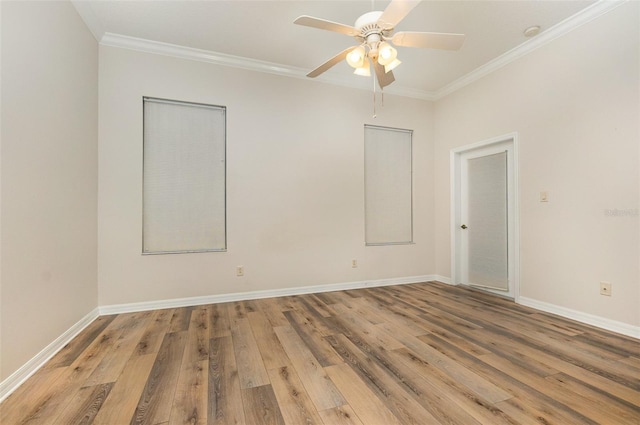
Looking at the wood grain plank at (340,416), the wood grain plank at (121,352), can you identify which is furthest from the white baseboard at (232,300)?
the wood grain plank at (340,416)

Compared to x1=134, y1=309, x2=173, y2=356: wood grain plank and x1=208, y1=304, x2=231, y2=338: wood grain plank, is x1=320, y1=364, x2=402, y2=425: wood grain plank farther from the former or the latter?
x1=134, y1=309, x2=173, y2=356: wood grain plank

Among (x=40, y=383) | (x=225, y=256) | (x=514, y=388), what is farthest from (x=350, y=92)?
(x=40, y=383)

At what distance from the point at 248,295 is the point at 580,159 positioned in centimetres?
388

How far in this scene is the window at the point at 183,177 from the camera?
319 cm

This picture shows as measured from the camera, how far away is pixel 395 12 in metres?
1.81

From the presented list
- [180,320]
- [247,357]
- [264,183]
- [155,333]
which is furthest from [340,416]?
[264,183]

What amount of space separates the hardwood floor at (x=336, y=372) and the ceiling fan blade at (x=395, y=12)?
91.9 inches

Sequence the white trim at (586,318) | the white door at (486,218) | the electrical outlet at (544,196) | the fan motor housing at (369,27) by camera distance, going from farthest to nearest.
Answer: the white door at (486,218)
the electrical outlet at (544,196)
the white trim at (586,318)
the fan motor housing at (369,27)

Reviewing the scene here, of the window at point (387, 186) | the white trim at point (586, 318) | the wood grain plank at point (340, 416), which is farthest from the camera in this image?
the window at point (387, 186)

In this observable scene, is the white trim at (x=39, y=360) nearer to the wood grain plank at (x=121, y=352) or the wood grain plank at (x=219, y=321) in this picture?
the wood grain plank at (x=121, y=352)

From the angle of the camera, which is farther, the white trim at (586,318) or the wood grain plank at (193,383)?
the white trim at (586,318)

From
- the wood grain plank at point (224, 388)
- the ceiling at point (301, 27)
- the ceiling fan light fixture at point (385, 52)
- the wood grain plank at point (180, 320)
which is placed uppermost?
the ceiling at point (301, 27)

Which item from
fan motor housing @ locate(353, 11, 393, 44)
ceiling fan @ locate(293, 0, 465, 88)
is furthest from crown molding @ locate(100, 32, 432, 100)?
fan motor housing @ locate(353, 11, 393, 44)

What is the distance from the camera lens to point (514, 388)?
1663mm
